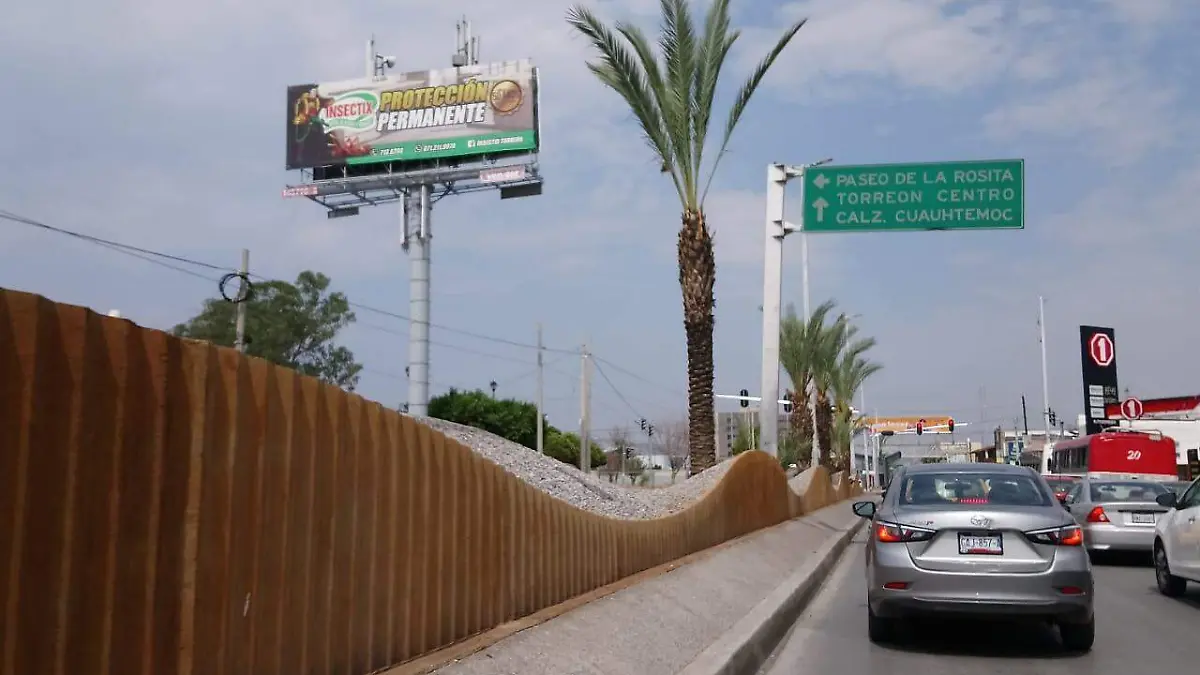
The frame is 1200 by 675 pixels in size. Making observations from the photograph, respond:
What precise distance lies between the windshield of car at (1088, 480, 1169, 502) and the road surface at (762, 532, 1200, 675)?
15.2ft

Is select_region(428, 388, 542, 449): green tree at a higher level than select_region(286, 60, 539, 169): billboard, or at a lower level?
lower

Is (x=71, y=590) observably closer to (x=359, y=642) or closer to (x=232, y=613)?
(x=232, y=613)

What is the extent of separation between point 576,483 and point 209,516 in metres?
13.4

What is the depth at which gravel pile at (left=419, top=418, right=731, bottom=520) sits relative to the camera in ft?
53.0

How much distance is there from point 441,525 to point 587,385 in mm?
54193

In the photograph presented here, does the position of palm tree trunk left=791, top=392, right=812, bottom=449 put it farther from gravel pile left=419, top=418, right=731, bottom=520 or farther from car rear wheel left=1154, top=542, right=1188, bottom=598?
car rear wheel left=1154, top=542, right=1188, bottom=598

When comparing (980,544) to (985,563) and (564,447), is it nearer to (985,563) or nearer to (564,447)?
(985,563)

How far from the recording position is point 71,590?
3850 mm

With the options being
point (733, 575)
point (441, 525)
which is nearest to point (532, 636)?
point (441, 525)

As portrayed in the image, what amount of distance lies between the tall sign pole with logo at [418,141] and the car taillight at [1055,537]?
44524 mm

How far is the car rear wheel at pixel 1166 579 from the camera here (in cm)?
1287

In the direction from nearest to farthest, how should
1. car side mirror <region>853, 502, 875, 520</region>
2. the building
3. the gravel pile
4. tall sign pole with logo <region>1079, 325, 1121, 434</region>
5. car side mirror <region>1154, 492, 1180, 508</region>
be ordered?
car side mirror <region>853, 502, 875, 520</region>
car side mirror <region>1154, 492, 1180, 508</region>
the gravel pile
tall sign pole with logo <region>1079, 325, 1121, 434</region>
the building

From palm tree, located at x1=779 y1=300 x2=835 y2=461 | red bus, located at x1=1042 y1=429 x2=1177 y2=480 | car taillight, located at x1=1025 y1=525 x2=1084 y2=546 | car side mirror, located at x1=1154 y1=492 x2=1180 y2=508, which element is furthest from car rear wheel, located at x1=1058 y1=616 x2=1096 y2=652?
palm tree, located at x1=779 y1=300 x2=835 y2=461

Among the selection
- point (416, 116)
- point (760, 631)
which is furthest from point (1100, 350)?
point (760, 631)
